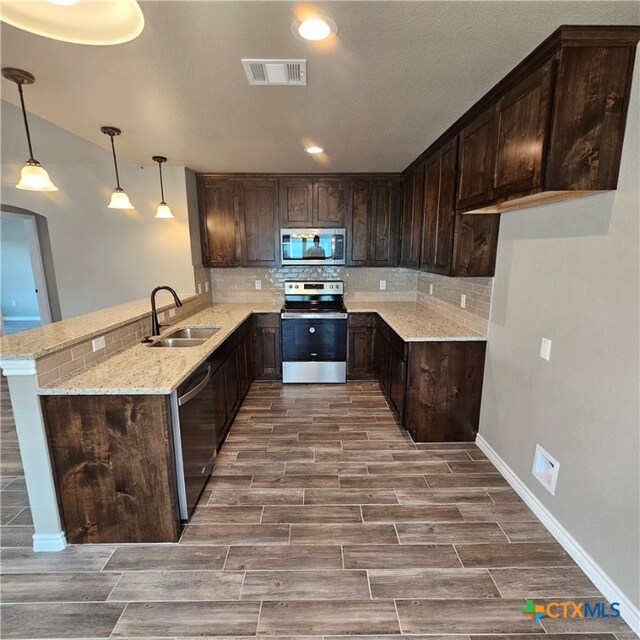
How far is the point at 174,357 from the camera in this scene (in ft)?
7.22

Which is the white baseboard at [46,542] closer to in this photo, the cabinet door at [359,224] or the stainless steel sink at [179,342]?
the stainless steel sink at [179,342]

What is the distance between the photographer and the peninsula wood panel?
5.73 ft

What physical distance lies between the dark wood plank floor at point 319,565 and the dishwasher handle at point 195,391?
72cm

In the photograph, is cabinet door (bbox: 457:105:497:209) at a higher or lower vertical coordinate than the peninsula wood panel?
higher

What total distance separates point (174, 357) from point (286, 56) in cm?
182

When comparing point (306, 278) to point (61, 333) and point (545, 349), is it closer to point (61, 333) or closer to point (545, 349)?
point (61, 333)

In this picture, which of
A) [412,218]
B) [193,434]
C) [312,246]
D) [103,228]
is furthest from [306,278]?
[193,434]

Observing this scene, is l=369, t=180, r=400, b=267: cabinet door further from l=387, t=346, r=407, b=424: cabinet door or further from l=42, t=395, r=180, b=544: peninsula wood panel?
l=42, t=395, r=180, b=544: peninsula wood panel

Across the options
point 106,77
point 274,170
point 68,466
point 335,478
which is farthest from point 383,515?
point 274,170

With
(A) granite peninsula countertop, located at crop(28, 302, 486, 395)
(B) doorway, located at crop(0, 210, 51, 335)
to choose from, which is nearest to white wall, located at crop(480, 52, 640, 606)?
(A) granite peninsula countertop, located at crop(28, 302, 486, 395)

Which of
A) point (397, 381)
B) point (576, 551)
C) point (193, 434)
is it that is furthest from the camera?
point (397, 381)

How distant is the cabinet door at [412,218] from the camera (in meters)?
3.42

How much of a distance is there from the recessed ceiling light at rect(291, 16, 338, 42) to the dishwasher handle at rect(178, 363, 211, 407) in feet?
6.17

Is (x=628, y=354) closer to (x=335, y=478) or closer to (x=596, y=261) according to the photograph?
(x=596, y=261)
